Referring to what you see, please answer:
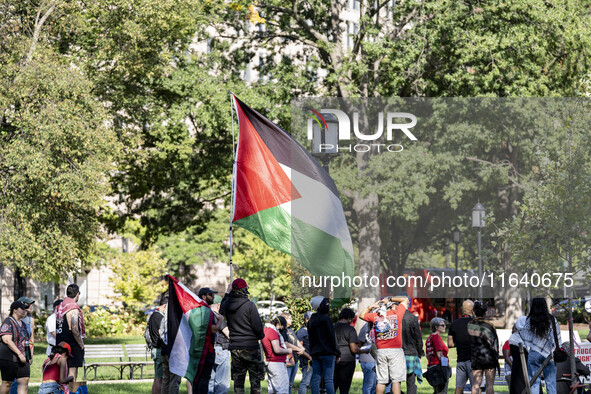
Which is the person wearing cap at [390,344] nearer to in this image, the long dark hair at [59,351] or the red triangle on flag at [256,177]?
the red triangle on flag at [256,177]

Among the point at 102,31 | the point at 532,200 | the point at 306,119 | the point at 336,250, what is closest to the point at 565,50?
the point at 532,200

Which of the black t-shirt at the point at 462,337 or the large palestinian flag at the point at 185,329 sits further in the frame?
the black t-shirt at the point at 462,337

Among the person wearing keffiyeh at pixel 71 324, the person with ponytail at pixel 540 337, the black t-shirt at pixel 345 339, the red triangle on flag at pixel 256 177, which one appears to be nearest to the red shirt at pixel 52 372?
the person wearing keffiyeh at pixel 71 324

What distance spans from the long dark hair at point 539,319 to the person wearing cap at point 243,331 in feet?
11.3

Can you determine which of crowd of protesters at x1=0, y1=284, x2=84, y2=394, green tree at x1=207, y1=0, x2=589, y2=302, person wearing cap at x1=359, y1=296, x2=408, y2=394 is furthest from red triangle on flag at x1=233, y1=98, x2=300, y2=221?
green tree at x1=207, y1=0, x2=589, y2=302

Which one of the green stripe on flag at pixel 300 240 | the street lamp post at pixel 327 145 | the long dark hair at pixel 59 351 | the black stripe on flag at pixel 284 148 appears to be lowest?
the long dark hair at pixel 59 351

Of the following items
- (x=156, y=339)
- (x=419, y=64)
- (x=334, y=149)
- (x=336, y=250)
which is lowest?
(x=156, y=339)

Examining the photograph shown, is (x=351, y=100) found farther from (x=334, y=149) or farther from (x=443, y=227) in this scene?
(x=334, y=149)

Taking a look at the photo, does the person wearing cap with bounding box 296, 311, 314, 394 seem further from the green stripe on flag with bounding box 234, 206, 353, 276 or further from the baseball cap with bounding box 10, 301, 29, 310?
the baseball cap with bounding box 10, 301, 29, 310

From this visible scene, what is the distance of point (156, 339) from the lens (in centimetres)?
1378

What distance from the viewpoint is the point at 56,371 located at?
13.0m

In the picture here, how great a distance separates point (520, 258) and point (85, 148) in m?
12.5

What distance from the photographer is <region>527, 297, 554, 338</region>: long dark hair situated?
12.4 metres

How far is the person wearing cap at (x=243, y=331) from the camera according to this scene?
12428 millimetres
